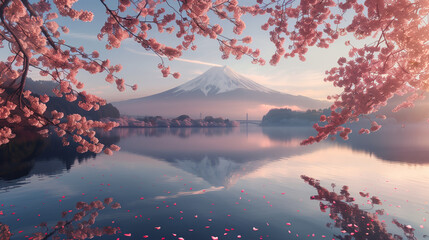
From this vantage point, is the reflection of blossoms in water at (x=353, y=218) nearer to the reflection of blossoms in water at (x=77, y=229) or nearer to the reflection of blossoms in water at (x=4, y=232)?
the reflection of blossoms in water at (x=77, y=229)

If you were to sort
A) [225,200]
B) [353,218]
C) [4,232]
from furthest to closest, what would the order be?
[225,200], [353,218], [4,232]

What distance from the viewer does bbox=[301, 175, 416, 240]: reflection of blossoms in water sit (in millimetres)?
6504

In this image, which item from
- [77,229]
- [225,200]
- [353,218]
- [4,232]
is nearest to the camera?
[4,232]

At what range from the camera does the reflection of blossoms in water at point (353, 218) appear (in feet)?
21.3

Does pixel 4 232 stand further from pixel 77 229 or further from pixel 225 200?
pixel 225 200

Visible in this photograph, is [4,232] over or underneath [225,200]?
over

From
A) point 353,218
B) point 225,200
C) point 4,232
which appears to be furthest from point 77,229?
point 353,218

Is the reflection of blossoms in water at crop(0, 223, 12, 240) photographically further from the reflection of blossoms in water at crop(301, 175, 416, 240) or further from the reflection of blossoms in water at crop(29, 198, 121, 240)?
the reflection of blossoms in water at crop(301, 175, 416, 240)

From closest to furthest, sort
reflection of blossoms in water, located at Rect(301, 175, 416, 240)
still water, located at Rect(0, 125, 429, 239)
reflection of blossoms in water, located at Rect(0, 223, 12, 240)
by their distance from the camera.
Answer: reflection of blossoms in water, located at Rect(0, 223, 12, 240)
reflection of blossoms in water, located at Rect(301, 175, 416, 240)
still water, located at Rect(0, 125, 429, 239)

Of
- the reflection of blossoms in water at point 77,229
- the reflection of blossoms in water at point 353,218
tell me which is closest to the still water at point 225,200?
the reflection of blossoms in water at point 353,218

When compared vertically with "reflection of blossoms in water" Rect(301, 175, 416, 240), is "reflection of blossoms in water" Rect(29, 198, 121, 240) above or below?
above

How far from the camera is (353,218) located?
7586 millimetres

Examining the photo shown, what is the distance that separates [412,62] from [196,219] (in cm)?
643

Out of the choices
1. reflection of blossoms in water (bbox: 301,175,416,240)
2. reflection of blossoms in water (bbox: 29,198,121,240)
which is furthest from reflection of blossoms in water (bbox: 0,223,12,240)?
reflection of blossoms in water (bbox: 301,175,416,240)
